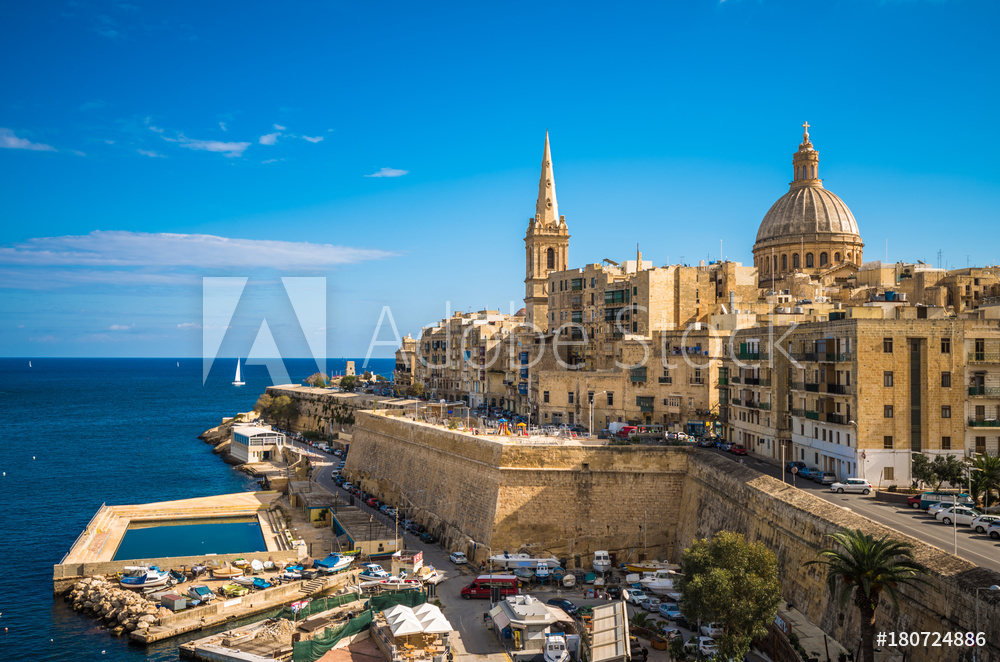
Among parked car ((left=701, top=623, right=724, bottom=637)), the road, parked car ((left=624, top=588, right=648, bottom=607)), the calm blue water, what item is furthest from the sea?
the road

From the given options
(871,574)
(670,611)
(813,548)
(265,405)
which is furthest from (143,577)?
(265,405)

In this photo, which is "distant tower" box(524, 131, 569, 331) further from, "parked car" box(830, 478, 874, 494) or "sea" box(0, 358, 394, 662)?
"parked car" box(830, 478, 874, 494)

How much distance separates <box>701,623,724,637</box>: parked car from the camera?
66.2ft

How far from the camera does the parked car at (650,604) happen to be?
77.3ft

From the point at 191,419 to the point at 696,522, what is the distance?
83.6m

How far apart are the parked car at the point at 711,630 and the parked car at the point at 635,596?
328 centimetres

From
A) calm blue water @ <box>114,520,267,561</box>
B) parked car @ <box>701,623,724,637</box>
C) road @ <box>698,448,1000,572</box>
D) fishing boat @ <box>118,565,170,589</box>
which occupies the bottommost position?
calm blue water @ <box>114,520,267,561</box>

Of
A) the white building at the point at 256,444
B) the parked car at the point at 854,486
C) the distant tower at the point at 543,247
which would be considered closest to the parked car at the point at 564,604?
the parked car at the point at 854,486

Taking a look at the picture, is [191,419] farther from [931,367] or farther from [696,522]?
[931,367]

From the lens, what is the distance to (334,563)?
30.1 metres

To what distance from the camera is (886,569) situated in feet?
47.4

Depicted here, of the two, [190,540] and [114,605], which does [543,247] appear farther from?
[114,605]

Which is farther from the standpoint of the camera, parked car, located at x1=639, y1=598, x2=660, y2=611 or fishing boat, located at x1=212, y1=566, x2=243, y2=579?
fishing boat, located at x1=212, y1=566, x2=243, y2=579

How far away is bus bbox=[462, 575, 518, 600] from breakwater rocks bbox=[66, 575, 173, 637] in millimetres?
10584
